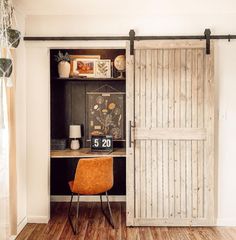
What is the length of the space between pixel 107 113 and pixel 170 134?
134cm

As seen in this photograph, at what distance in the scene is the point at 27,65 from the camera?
14.2ft

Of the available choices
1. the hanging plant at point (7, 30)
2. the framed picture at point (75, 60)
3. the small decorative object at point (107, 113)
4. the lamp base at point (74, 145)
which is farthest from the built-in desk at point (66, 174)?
the hanging plant at point (7, 30)

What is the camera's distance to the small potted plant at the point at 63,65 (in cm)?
491

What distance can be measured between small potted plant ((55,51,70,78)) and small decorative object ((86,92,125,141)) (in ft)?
1.65

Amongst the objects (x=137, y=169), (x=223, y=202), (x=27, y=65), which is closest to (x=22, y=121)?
(x=27, y=65)

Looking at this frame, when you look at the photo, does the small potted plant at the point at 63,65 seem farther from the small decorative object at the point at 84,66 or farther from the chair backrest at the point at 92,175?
the chair backrest at the point at 92,175

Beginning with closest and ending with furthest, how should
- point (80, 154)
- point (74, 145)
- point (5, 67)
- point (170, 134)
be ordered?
point (5, 67) → point (170, 134) → point (80, 154) → point (74, 145)

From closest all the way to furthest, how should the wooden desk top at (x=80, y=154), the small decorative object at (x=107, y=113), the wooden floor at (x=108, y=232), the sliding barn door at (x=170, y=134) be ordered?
the wooden floor at (x=108, y=232)
the sliding barn door at (x=170, y=134)
the wooden desk top at (x=80, y=154)
the small decorative object at (x=107, y=113)

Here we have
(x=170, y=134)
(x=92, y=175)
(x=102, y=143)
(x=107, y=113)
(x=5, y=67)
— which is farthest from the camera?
(x=107, y=113)

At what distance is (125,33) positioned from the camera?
168 inches

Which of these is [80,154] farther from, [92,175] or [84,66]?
[84,66]

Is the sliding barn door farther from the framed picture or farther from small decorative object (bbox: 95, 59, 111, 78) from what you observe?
the framed picture

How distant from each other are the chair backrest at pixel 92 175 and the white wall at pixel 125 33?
1.75 feet

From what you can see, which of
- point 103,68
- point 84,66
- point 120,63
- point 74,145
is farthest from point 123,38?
point 74,145
